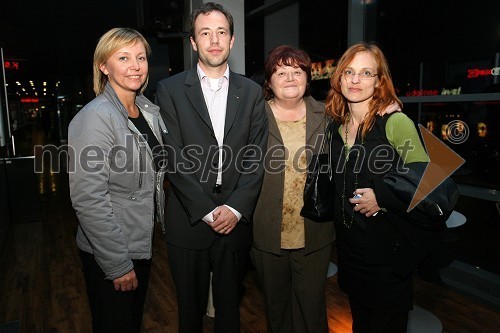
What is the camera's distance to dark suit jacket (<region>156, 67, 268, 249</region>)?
1702 mm

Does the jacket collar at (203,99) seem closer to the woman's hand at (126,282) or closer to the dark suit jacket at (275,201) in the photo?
the dark suit jacket at (275,201)

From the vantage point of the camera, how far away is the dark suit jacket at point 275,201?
192cm

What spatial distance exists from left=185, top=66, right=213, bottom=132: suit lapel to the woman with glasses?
2.10ft

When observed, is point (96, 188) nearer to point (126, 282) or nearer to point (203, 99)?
point (126, 282)

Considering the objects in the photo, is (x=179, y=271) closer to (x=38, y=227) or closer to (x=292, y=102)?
(x=292, y=102)

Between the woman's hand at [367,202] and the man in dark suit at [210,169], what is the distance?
0.48 meters

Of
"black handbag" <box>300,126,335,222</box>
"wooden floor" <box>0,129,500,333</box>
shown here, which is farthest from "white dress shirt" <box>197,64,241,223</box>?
"wooden floor" <box>0,129,500,333</box>

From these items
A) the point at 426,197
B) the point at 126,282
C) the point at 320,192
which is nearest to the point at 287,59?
the point at 320,192

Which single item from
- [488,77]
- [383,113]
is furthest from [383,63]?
[488,77]

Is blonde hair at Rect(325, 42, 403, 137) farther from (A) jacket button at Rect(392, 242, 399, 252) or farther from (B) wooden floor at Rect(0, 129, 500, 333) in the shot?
(B) wooden floor at Rect(0, 129, 500, 333)

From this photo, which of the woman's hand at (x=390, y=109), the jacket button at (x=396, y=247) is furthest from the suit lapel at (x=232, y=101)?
the jacket button at (x=396, y=247)

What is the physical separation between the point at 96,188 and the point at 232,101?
72cm

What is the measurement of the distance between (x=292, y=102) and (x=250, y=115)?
0.29 metres

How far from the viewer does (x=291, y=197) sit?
196 centimetres
